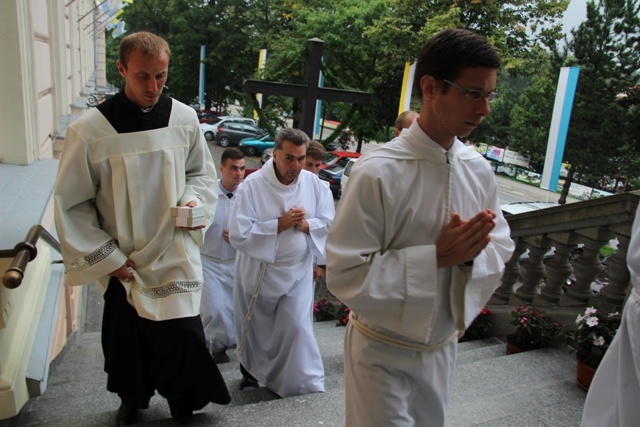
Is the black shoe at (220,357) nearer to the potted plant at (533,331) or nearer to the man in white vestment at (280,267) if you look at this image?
the man in white vestment at (280,267)

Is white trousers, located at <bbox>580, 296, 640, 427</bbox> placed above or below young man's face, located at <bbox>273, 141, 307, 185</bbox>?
below

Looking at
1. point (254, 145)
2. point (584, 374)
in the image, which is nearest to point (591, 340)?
point (584, 374)

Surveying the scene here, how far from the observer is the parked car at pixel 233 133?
2711cm

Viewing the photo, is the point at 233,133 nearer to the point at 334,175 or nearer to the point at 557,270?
the point at 334,175

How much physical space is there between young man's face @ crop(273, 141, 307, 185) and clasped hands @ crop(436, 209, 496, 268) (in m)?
2.10

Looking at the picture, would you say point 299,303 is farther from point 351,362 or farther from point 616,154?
point 616,154

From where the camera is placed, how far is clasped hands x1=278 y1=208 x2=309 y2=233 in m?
3.72

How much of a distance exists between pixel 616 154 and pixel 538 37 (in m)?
8.02

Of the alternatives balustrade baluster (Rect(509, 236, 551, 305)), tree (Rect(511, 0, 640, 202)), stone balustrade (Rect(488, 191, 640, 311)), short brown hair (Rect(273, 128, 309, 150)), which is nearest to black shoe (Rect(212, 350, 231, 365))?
short brown hair (Rect(273, 128, 309, 150))

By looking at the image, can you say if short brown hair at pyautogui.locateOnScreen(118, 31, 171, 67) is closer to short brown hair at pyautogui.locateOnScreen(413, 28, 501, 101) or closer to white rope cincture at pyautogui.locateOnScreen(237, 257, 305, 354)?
short brown hair at pyautogui.locateOnScreen(413, 28, 501, 101)

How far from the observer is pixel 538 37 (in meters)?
17.3

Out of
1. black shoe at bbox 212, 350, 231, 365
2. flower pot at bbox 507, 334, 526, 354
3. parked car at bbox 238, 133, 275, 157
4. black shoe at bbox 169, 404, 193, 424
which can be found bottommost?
parked car at bbox 238, 133, 275, 157

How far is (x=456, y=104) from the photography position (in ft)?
5.71

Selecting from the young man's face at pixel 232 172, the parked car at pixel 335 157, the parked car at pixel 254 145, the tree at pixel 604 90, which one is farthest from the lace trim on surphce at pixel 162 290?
the parked car at pixel 254 145
